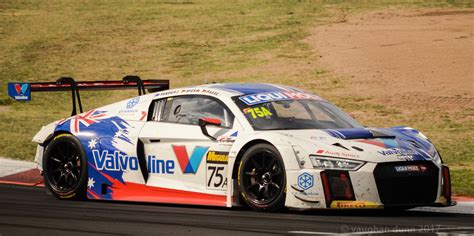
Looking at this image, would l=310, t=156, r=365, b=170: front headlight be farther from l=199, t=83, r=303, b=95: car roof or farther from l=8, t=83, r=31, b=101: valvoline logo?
l=8, t=83, r=31, b=101: valvoline logo

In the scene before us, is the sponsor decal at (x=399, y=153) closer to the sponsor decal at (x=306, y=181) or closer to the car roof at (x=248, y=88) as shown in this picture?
the sponsor decal at (x=306, y=181)

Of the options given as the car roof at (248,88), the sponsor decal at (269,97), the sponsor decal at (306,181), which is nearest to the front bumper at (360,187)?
the sponsor decal at (306,181)

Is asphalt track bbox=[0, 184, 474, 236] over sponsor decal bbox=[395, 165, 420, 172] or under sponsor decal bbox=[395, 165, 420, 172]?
under

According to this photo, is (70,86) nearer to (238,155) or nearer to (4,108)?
(238,155)

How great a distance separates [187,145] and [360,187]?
198 cm

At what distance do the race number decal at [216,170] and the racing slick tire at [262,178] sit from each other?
0.26 meters

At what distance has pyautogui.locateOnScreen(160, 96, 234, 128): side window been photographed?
10.9m

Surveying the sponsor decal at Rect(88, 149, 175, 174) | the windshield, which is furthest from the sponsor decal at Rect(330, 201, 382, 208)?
the sponsor decal at Rect(88, 149, 175, 174)

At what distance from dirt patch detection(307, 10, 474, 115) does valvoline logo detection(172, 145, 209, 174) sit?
15.0 metres

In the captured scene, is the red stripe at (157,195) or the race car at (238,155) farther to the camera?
the red stripe at (157,195)

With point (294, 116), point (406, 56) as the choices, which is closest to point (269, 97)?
point (294, 116)

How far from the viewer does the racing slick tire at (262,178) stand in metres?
9.87

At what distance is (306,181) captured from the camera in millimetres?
9680

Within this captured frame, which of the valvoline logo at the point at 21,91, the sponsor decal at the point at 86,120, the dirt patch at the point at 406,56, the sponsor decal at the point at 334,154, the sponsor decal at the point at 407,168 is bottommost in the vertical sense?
the sponsor decal at the point at 407,168
